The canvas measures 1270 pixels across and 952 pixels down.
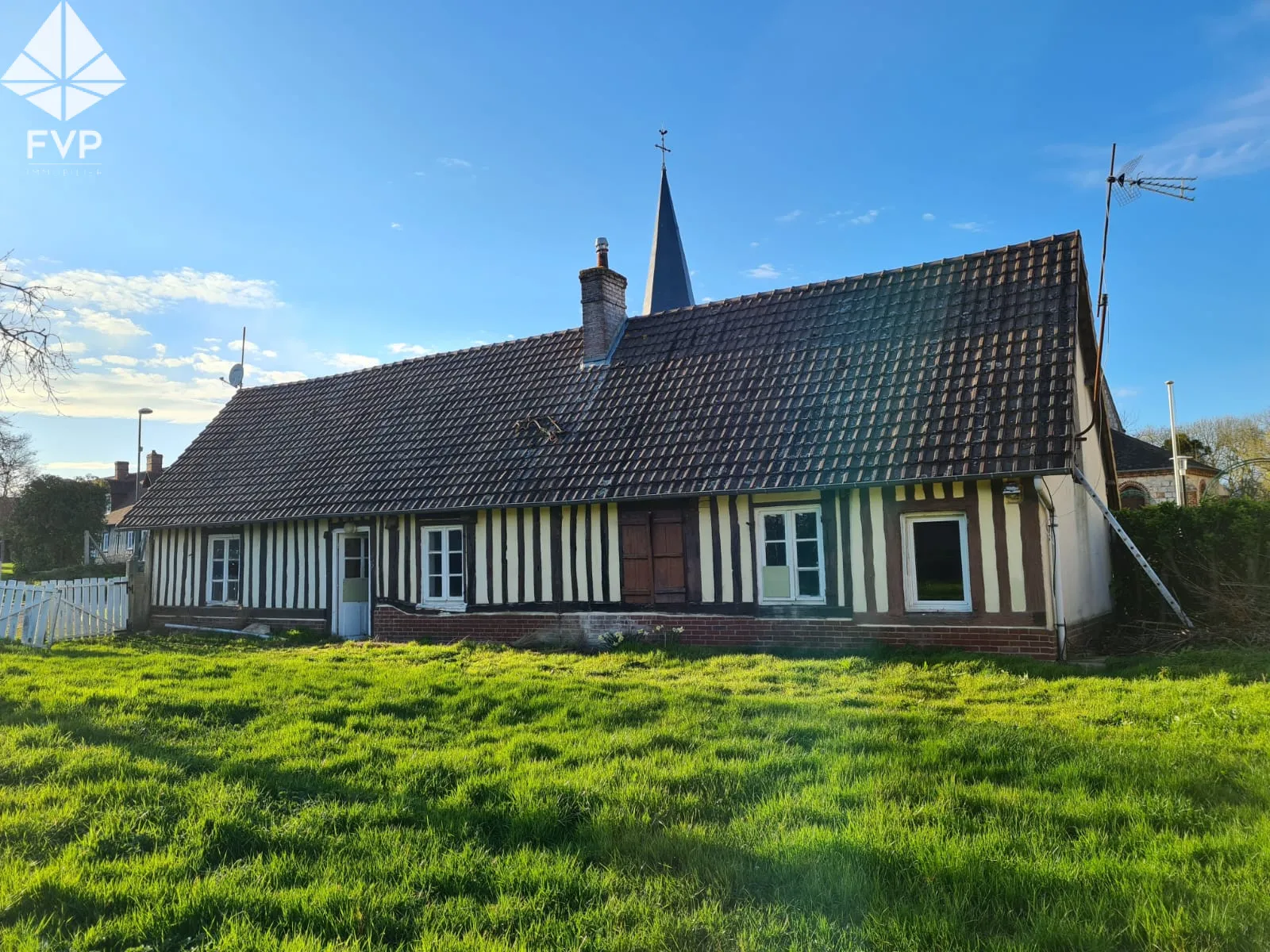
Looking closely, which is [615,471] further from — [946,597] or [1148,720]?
[1148,720]

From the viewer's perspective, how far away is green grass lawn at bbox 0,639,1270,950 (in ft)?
11.0

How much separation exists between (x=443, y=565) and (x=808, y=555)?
6.71m

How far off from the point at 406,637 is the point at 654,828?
35.8ft

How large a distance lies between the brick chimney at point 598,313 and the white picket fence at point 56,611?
34.2 feet

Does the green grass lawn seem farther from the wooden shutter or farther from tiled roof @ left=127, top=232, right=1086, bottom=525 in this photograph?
the wooden shutter

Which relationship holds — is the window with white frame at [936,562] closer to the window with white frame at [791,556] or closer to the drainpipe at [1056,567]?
the drainpipe at [1056,567]

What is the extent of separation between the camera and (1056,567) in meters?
10.1

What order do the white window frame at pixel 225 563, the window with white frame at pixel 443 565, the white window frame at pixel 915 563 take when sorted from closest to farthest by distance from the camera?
the white window frame at pixel 915 563 < the window with white frame at pixel 443 565 < the white window frame at pixel 225 563

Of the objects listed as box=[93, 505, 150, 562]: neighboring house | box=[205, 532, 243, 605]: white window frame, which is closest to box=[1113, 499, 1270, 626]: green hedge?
box=[205, 532, 243, 605]: white window frame

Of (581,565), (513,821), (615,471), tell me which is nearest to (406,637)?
(581,565)

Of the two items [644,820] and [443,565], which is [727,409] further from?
[644,820]

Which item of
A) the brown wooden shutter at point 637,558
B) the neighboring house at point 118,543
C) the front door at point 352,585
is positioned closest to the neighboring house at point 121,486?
the neighboring house at point 118,543

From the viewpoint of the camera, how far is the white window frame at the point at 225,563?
17.1 meters

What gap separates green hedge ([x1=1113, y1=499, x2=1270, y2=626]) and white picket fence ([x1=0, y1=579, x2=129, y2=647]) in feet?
59.0
